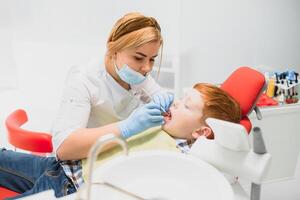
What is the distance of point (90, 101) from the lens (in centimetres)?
129

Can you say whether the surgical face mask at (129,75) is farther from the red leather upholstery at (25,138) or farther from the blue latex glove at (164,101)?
the red leather upholstery at (25,138)

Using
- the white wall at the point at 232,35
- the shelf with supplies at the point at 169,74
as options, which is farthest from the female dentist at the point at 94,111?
the white wall at the point at 232,35

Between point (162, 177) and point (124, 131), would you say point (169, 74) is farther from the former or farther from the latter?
point (162, 177)

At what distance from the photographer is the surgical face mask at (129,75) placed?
1.27 metres

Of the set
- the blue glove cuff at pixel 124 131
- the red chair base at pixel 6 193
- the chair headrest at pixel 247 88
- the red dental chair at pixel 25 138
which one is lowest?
the red chair base at pixel 6 193

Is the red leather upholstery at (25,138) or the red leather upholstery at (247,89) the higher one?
the red leather upholstery at (247,89)

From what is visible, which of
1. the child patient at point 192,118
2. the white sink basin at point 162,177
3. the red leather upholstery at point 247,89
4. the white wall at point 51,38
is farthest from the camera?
the white wall at point 51,38

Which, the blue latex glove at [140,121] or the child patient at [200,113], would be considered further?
the child patient at [200,113]

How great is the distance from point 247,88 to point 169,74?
3.26ft

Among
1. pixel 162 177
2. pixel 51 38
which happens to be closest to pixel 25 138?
pixel 162 177

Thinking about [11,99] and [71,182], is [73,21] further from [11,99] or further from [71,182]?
[71,182]

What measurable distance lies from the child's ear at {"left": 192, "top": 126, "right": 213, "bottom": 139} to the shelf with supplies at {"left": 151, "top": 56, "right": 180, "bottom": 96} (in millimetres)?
990

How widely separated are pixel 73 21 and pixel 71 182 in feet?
5.37

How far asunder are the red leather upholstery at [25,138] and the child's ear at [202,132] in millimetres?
635
